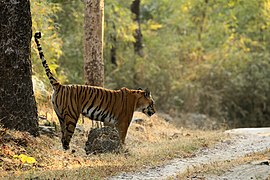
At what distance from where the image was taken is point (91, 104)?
41.4 ft

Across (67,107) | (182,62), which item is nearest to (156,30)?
(182,62)

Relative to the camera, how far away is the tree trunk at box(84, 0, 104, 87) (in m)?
14.3

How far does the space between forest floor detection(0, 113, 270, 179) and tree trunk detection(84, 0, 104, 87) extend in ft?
4.87

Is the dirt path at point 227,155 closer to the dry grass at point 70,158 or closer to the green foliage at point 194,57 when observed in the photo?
the dry grass at point 70,158

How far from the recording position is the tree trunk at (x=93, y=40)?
14.3 m

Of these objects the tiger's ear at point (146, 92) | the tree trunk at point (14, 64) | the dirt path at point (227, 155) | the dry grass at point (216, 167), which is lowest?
the dirt path at point (227, 155)

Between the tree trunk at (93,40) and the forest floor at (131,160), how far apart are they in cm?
148

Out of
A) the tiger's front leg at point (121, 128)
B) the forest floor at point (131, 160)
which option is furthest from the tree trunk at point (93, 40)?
the tiger's front leg at point (121, 128)

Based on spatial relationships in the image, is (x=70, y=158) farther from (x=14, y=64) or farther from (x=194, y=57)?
(x=194, y=57)

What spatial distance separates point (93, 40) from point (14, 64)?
145 inches

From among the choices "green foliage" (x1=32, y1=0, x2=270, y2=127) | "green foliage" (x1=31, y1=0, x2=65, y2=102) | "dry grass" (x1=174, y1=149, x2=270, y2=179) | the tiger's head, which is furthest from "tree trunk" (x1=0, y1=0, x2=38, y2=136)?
"green foliage" (x1=32, y1=0, x2=270, y2=127)

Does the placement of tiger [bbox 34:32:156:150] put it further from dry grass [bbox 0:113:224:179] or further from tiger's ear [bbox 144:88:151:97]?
dry grass [bbox 0:113:224:179]

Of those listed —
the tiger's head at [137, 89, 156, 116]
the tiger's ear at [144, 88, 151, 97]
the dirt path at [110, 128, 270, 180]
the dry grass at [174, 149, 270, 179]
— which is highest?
the tiger's ear at [144, 88, 151, 97]

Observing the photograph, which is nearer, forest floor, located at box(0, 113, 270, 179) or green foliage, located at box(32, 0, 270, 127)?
forest floor, located at box(0, 113, 270, 179)
